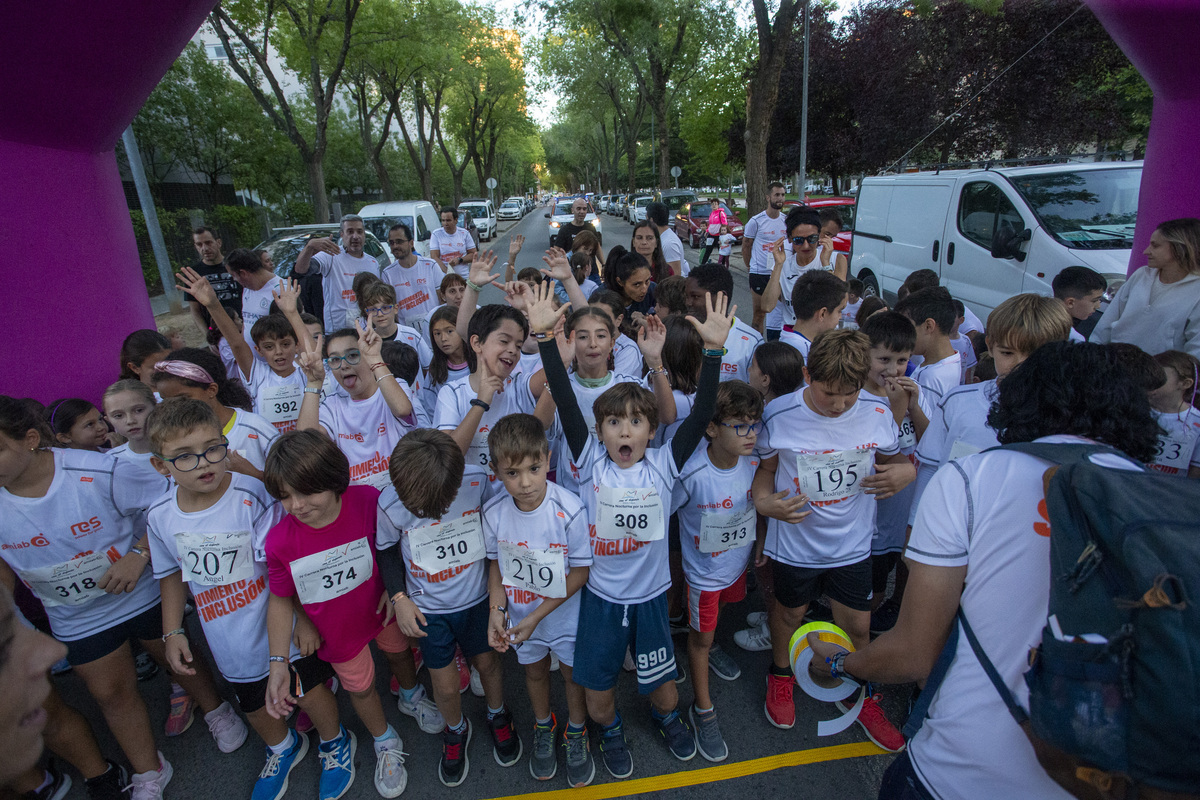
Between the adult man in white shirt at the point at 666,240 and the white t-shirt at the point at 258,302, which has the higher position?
the adult man in white shirt at the point at 666,240

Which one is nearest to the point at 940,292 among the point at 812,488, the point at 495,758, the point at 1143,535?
the point at 812,488

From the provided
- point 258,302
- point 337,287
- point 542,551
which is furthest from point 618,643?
point 337,287

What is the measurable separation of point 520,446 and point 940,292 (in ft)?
8.81

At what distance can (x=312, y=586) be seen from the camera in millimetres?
2293

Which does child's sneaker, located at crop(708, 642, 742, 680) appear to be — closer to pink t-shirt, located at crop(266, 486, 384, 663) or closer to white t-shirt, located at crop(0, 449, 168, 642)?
pink t-shirt, located at crop(266, 486, 384, 663)

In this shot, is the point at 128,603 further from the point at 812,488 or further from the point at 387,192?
the point at 387,192

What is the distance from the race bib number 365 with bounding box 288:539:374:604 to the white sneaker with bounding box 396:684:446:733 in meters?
0.84

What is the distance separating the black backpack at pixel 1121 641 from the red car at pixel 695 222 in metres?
17.7

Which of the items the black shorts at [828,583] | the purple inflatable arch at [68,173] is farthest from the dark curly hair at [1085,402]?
the purple inflatable arch at [68,173]

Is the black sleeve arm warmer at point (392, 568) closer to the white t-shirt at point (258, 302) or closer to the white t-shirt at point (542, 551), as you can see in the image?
the white t-shirt at point (542, 551)

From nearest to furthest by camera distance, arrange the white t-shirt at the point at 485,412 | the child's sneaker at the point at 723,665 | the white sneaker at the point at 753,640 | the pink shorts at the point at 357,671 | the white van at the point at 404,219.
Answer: the pink shorts at the point at 357,671 < the white t-shirt at the point at 485,412 < the child's sneaker at the point at 723,665 < the white sneaker at the point at 753,640 < the white van at the point at 404,219

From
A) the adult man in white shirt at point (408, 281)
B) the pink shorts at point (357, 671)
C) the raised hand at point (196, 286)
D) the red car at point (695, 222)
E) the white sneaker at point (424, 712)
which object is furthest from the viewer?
the red car at point (695, 222)

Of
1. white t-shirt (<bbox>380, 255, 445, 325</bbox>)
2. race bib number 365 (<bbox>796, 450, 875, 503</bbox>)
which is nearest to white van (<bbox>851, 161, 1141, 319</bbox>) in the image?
race bib number 365 (<bbox>796, 450, 875, 503</bbox>)

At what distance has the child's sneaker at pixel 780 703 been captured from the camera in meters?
2.68
